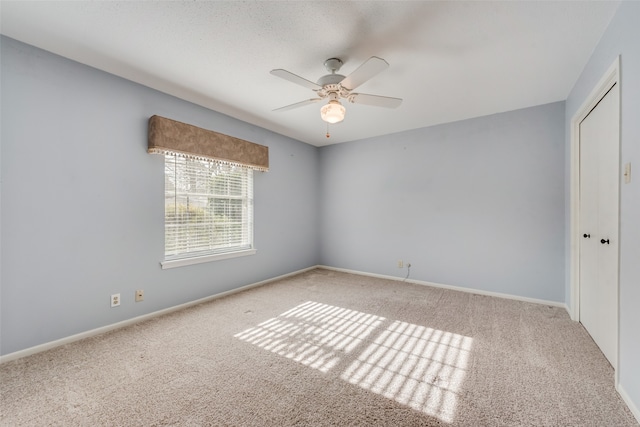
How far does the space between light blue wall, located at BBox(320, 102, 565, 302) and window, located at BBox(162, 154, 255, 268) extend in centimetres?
189

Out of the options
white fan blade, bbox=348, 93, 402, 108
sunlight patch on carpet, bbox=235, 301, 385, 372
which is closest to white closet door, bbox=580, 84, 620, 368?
white fan blade, bbox=348, 93, 402, 108

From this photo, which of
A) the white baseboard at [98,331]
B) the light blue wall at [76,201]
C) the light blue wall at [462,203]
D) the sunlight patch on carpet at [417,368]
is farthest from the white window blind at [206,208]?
the sunlight patch on carpet at [417,368]

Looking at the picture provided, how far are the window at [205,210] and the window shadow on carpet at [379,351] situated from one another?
131cm

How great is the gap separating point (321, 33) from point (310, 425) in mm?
2563

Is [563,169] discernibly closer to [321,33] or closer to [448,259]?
[448,259]

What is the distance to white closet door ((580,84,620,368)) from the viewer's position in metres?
1.96

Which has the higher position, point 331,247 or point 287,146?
point 287,146

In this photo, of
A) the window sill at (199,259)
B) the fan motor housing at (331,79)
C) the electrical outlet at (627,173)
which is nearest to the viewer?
the electrical outlet at (627,173)

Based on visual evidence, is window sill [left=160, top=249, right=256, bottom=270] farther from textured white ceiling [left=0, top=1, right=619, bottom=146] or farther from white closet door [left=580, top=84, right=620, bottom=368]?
white closet door [left=580, top=84, right=620, bottom=368]

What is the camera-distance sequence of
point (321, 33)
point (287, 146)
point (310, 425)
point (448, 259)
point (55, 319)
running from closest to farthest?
point (310, 425) < point (321, 33) < point (55, 319) < point (448, 259) < point (287, 146)

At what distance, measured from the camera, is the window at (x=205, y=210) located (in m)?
3.07

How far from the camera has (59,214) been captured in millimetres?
2264

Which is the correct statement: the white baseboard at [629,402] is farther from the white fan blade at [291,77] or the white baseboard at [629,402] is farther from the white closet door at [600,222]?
the white fan blade at [291,77]

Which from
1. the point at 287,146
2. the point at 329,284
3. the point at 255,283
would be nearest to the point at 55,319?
the point at 255,283
